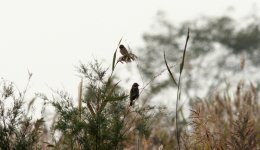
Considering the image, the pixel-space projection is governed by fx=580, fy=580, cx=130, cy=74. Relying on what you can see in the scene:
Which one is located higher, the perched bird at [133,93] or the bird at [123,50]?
the bird at [123,50]

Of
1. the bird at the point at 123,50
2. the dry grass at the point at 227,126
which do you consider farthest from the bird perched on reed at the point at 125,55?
the dry grass at the point at 227,126

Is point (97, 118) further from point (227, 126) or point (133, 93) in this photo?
point (227, 126)

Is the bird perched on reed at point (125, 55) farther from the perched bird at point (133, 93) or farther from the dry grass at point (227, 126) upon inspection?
the dry grass at point (227, 126)

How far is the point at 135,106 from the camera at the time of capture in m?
3.66

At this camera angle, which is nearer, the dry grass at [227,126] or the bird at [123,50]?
the bird at [123,50]

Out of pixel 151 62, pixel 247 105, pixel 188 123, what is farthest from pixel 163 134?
pixel 151 62

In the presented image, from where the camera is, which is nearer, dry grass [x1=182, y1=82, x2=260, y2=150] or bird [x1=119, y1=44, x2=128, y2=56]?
bird [x1=119, y1=44, x2=128, y2=56]

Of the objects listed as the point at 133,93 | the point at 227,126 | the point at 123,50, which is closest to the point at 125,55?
the point at 123,50

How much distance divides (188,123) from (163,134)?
2.13 m

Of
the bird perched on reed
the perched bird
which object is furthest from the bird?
the perched bird

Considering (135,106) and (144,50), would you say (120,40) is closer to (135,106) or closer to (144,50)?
(135,106)

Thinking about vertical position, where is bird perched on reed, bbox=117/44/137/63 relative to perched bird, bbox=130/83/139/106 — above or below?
above

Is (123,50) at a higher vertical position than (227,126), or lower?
higher

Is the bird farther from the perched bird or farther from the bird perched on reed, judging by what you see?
the perched bird
